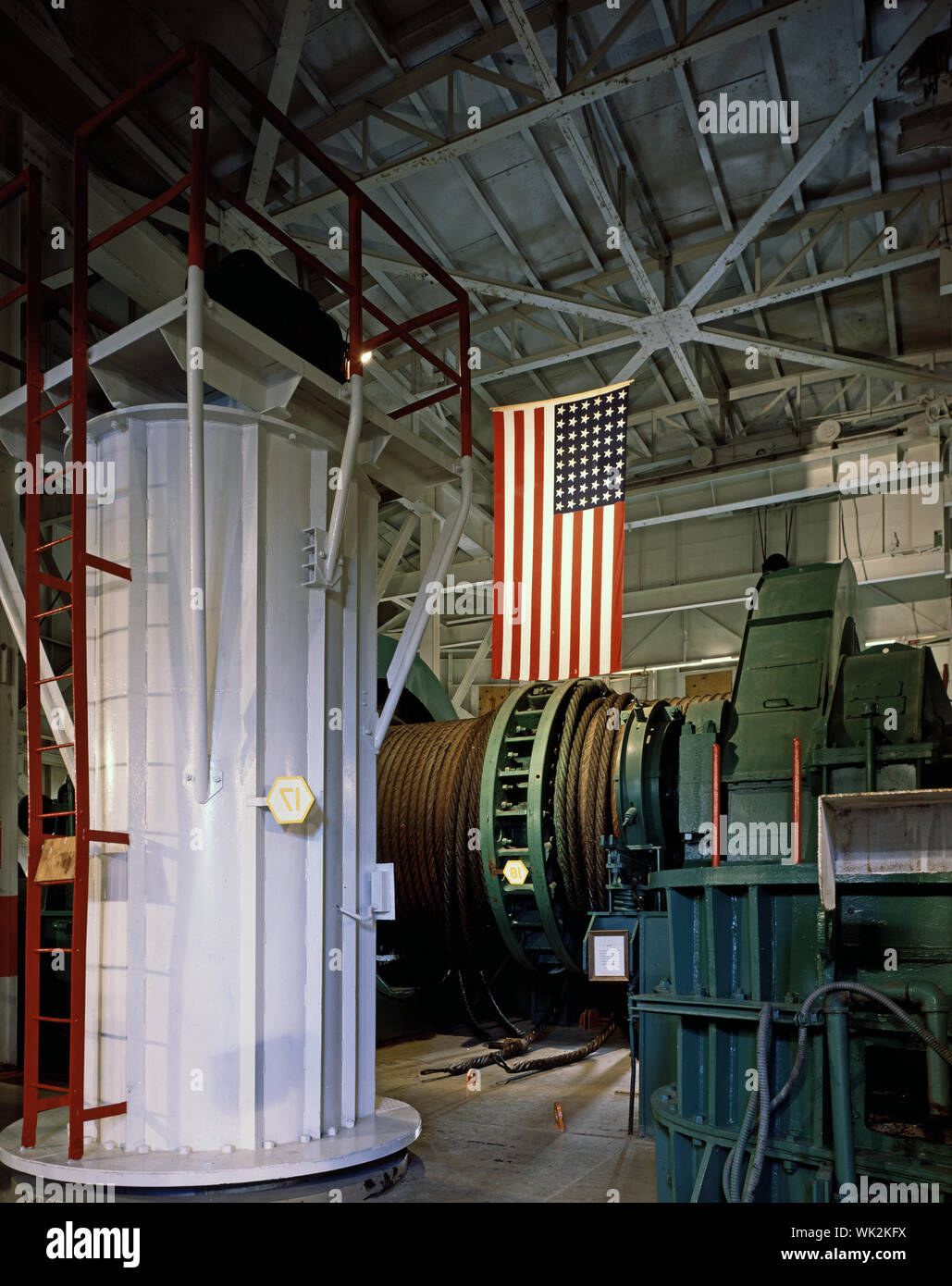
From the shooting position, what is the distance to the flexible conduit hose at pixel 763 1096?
379cm

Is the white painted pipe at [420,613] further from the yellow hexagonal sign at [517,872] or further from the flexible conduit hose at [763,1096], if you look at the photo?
the yellow hexagonal sign at [517,872]

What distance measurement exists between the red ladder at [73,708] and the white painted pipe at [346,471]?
3.01 ft

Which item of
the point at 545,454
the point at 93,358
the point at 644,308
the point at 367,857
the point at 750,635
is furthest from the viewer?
the point at 644,308

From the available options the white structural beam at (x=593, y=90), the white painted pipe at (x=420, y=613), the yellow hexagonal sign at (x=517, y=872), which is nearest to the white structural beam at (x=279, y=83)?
the white structural beam at (x=593, y=90)

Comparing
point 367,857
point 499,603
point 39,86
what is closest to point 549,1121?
point 367,857

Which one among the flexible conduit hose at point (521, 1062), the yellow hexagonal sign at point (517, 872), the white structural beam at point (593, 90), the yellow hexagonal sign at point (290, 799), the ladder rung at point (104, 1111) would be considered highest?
the white structural beam at point (593, 90)

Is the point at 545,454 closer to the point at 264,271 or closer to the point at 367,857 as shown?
the point at 264,271

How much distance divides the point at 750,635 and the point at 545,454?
2.71m

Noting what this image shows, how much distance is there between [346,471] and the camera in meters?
4.77

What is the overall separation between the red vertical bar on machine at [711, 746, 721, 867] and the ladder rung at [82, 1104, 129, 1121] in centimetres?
296

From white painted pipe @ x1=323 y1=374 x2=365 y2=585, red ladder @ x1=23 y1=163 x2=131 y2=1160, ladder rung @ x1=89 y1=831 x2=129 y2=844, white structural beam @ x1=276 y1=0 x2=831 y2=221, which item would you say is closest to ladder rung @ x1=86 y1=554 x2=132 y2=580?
red ladder @ x1=23 y1=163 x2=131 y2=1160

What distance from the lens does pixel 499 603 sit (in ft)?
28.8

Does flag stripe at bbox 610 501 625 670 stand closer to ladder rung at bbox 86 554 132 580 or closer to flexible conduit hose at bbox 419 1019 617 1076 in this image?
flexible conduit hose at bbox 419 1019 617 1076

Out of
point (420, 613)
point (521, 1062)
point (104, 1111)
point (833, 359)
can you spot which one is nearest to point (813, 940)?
point (420, 613)
